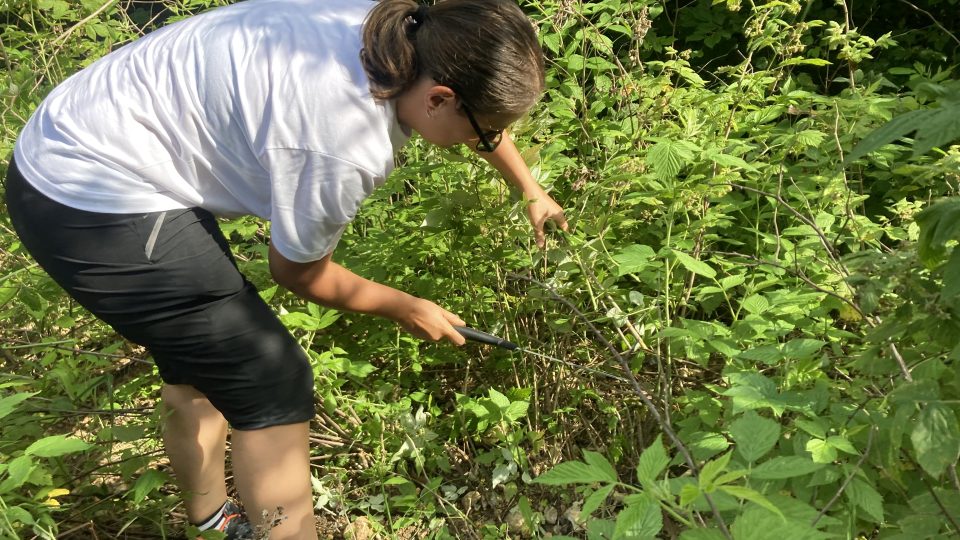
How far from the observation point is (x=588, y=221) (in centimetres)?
247

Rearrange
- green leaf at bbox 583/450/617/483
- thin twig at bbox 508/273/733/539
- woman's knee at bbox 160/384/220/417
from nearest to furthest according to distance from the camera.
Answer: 1. thin twig at bbox 508/273/733/539
2. green leaf at bbox 583/450/617/483
3. woman's knee at bbox 160/384/220/417

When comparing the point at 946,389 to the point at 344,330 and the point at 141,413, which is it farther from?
the point at 141,413

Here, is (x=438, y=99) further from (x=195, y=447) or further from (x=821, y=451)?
(x=195, y=447)

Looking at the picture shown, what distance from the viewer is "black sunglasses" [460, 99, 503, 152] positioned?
1647 millimetres

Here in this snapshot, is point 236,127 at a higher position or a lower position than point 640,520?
higher

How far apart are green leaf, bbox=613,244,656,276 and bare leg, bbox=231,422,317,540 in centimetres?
88

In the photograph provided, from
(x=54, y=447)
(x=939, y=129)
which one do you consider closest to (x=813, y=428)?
(x=939, y=129)

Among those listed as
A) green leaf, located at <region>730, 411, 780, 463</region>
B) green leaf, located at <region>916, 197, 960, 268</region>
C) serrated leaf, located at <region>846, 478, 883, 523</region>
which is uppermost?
green leaf, located at <region>916, 197, 960, 268</region>

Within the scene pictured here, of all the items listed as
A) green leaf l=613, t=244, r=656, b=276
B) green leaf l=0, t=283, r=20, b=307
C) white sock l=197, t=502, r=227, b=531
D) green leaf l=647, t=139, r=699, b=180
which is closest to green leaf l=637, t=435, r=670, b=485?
green leaf l=613, t=244, r=656, b=276

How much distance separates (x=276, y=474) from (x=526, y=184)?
99 cm

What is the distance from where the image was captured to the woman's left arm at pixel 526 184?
2.16 meters

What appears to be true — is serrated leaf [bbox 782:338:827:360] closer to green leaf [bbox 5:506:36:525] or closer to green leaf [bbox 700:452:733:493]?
green leaf [bbox 700:452:733:493]

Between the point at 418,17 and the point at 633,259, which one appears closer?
the point at 418,17

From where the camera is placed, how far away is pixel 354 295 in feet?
6.03
